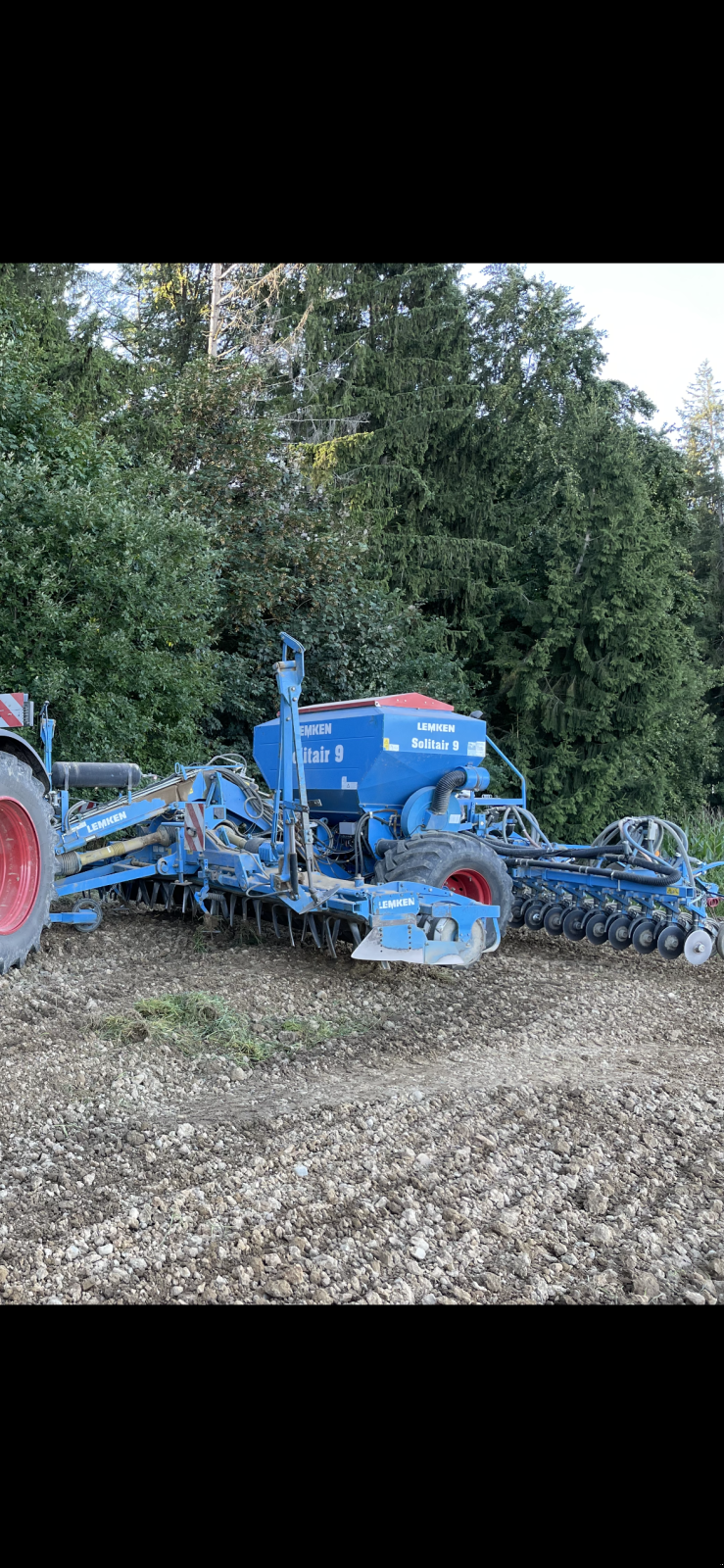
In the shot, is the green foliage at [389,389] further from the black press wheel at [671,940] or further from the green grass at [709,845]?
the black press wheel at [671,940]

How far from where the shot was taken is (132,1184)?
137 inches

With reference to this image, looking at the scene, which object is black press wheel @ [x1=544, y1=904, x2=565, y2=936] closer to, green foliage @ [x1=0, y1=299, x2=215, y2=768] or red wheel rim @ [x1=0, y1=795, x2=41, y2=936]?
red wheel rim @ [x1=0, y1=795, x2=41, y2=936]

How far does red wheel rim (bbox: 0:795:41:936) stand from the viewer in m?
5.98

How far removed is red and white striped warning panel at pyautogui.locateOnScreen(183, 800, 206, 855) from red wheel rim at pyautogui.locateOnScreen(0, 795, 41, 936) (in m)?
1.26

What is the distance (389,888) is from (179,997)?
4.38ft

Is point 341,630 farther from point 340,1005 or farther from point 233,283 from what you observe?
point 340,1005

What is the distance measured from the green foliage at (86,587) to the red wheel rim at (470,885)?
3885 mm

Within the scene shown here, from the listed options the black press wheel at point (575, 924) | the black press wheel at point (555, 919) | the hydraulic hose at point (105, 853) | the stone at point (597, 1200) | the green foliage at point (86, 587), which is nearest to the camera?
the stone at point (597, 1200)

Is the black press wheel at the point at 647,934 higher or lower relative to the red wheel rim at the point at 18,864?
lower

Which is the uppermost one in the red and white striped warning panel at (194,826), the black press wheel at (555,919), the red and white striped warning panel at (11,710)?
the red and white striped warning panel at (11,710)

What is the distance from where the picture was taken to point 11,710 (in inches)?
246

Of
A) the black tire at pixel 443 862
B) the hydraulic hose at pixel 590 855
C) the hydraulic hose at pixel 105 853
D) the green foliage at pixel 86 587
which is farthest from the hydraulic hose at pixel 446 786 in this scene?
the green foliage at pixel 86 587

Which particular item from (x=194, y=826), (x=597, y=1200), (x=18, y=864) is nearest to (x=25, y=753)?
(x=18, y=864)

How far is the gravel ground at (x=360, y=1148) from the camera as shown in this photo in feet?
9.77
